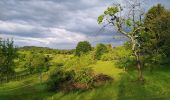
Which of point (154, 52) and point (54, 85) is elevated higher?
point (154, 52)

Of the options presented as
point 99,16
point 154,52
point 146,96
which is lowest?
point 146,96

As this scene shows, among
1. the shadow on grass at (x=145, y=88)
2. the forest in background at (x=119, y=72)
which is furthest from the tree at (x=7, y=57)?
the shadow on grass at (x=145, y=88)

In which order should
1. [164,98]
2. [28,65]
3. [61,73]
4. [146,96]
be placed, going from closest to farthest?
Answer: [164,98] < [146,96] < [61,73] < [28,65]

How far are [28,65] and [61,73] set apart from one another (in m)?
43.6

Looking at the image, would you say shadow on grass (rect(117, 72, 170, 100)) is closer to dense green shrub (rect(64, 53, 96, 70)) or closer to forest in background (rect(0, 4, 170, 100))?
forest in background (rect(0, 4, 170, 100))

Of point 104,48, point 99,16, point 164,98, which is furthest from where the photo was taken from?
point 104,48

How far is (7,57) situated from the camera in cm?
10306

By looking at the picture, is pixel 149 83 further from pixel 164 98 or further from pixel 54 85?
pixel 54 85

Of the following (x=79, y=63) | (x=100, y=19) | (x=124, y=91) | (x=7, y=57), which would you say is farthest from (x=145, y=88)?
(x=7, y=57)

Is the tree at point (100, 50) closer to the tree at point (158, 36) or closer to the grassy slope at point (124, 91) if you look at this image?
the tree at point (158, 36)

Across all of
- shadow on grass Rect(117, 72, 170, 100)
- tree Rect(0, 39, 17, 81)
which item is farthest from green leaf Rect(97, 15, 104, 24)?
tree Rect(0, 39, 17, 81)

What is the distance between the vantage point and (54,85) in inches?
3130

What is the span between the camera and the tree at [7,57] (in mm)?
100938

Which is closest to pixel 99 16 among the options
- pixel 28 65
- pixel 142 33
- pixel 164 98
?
pixel 142 33
